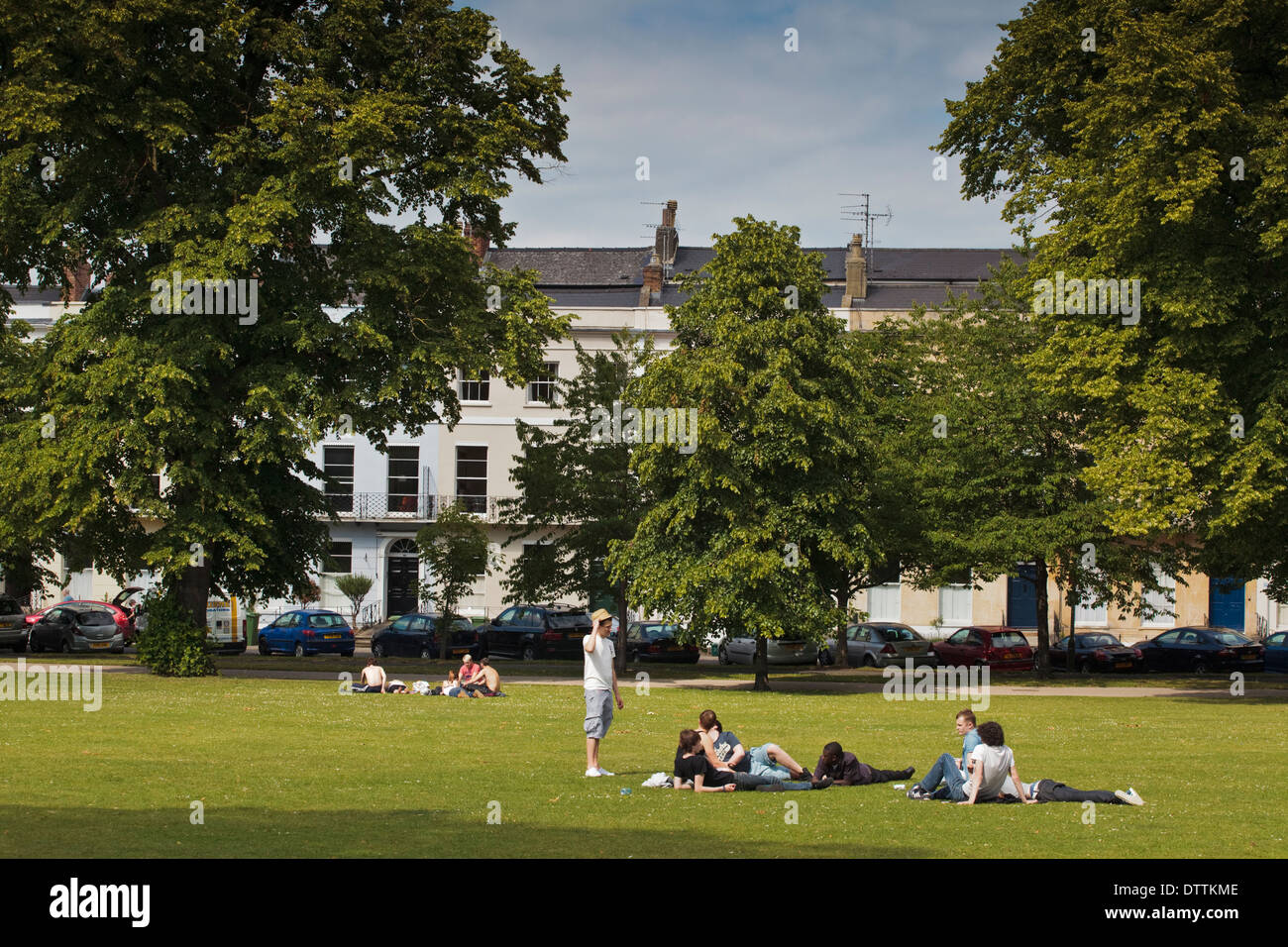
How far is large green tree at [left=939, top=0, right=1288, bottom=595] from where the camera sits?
26359mm

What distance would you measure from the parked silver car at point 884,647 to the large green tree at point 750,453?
1317 cm

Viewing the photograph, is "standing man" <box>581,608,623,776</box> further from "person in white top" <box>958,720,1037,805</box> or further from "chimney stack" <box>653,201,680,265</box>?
"chimney stack" <box>653,201,680,265</box>

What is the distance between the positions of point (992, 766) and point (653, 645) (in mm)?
30021

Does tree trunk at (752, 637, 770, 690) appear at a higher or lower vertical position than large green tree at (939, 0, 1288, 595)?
lower

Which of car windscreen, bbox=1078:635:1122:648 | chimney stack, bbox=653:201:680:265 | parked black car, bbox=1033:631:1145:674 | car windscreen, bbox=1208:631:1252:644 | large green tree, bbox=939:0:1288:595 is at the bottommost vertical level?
parked black car, bbox=1033:631:1145:674

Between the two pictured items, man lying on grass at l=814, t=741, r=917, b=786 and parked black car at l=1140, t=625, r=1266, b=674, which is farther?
parked black car at l=1140, t=625, r=1266, b=674

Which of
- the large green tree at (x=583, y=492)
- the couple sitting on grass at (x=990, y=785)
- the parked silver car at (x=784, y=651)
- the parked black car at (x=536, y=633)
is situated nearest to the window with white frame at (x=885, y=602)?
the parked silver car at (x=784, y=651)

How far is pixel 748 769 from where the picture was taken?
14.7m

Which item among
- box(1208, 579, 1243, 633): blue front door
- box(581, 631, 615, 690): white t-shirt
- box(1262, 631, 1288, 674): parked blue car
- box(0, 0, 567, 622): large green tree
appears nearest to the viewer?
box(581, 631, 615, 690): white t-shirt

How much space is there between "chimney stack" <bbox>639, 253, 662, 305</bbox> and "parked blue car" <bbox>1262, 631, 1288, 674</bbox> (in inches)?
1170

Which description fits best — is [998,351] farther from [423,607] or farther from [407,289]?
[423,607]

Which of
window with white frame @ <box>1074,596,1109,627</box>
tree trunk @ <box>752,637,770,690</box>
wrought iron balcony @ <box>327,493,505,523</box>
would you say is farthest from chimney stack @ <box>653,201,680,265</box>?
tree trunk @ <box>752,637,770,690</box>

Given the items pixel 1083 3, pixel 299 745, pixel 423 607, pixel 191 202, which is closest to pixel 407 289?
pixel 191 202

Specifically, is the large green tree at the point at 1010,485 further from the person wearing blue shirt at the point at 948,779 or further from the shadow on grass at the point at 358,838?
the shadow on grass at the point at 358,838
